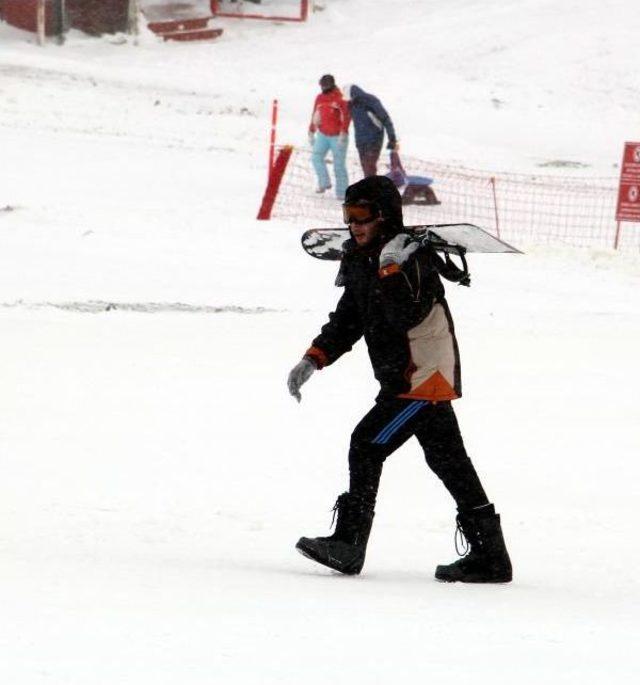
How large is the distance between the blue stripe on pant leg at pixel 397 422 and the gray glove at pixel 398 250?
520mm

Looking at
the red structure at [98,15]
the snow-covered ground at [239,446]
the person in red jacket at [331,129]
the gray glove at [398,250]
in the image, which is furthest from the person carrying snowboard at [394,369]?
the red structure at [98,15]

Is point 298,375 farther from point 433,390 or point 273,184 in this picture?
point 273,184

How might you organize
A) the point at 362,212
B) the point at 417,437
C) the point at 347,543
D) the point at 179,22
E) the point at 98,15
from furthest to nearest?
the point at 179,22 < the point at 98,15 < the point at 347,543 < the point at 417,437 < the point at 362,212

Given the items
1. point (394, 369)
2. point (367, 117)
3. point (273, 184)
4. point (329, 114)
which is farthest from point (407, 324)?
point (367, 117)

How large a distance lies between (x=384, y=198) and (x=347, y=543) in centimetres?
124

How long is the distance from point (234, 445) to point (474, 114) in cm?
1934

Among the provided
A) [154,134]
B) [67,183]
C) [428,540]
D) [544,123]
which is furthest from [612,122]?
[428,540]

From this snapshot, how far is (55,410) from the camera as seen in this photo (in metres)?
8.22

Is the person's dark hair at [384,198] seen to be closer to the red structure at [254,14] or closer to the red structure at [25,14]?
the red structure at [25,14]

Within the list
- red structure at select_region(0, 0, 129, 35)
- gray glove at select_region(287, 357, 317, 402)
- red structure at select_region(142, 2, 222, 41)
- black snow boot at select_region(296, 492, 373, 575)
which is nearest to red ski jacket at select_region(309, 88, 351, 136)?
red structure at select_region(0, 0, 129, 35)

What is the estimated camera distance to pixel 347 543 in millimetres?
5379

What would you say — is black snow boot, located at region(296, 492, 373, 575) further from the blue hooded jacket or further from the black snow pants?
the blue hooded jacket

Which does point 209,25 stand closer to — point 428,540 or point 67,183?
point 67,183

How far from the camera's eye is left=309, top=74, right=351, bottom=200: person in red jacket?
18156mm
